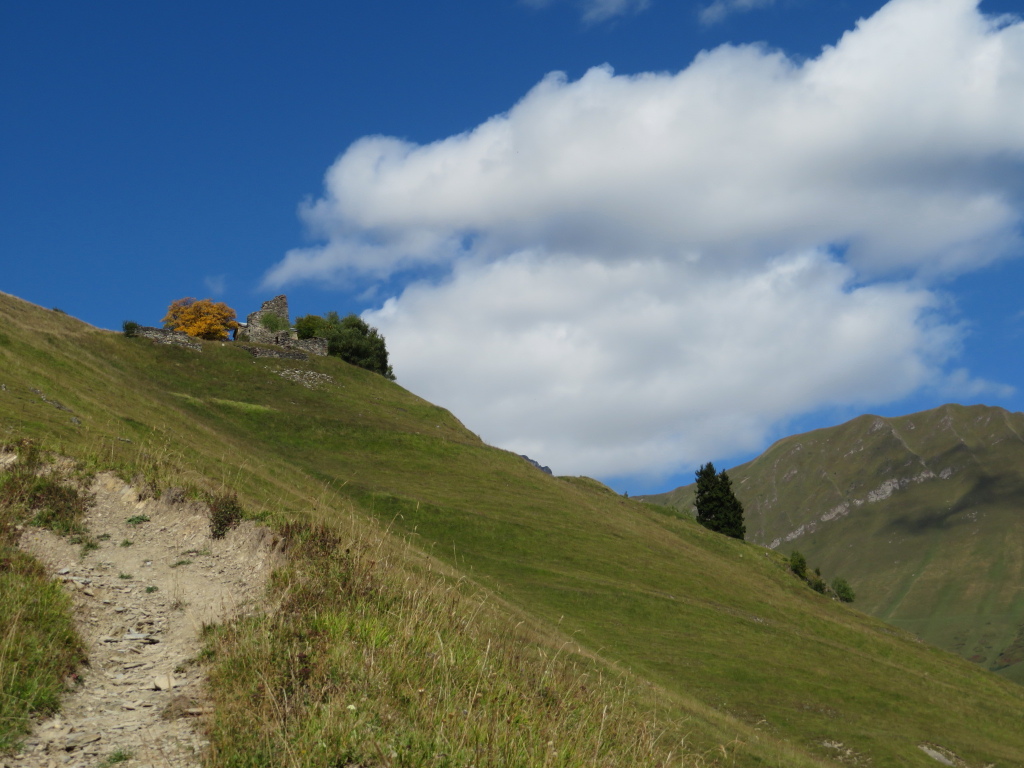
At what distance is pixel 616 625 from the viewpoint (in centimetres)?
3469

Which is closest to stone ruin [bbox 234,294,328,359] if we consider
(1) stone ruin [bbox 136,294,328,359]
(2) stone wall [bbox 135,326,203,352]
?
(1) stone ruin [bbox 136,294,328,359]

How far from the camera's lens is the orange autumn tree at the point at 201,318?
99.8 m

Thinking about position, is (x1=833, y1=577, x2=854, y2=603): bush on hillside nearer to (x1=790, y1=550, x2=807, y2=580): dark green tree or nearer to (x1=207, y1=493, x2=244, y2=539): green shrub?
(x1=790, y1=550, x2=807, y2=580): dark green tree

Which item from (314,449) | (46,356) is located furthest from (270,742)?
(314,449)

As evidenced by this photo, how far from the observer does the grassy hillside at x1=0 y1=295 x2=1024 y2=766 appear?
992 inches

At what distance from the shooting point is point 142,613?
1107 centimetres

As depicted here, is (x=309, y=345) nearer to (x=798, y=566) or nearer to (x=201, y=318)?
(x=201, y=318)

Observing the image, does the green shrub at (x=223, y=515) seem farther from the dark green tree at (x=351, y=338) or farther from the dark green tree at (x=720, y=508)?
the dark green tree at (x=720, y=508)

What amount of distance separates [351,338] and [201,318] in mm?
25676

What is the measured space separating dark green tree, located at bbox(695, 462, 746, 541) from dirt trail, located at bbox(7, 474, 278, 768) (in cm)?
8279

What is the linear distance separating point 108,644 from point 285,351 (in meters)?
69.3

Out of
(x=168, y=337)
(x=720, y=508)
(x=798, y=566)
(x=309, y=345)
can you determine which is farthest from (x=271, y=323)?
(x=798, y=566)

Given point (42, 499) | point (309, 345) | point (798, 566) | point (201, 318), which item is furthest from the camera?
point (201, 318)

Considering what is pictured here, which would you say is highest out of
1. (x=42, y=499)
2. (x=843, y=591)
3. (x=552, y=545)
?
(x=843, y=591)
